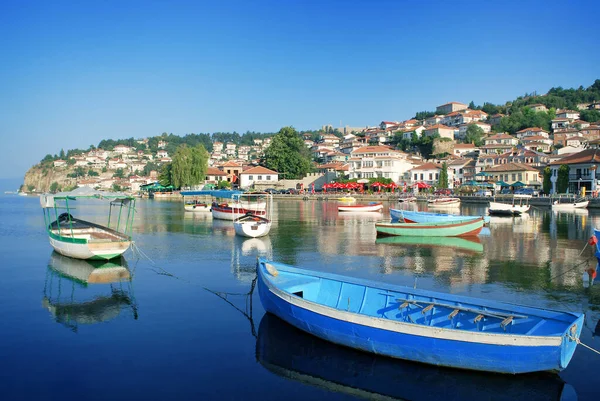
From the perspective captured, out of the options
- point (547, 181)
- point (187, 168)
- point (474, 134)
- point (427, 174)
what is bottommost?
point (547, 181)

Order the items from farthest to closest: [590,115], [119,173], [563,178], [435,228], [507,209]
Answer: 1. [119,173]
2. [590,115]
3. [563,178]
4. [507,209]
5. [435,228]

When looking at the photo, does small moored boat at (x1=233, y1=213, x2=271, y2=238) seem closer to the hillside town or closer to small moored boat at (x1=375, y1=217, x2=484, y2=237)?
small moored boat at (x1=375, y1=217, x2=484, y2=237)

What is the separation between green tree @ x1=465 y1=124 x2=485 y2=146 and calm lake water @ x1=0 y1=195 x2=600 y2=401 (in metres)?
88.7

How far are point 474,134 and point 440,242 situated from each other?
3631 inches

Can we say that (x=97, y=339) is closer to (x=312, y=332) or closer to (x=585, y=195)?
(x=312, y=332)

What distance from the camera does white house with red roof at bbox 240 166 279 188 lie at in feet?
288

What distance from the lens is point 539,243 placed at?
27.7 metres

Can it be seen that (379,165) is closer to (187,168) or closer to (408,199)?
(408,199)

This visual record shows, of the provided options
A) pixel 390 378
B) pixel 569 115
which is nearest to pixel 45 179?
pixel 569 115

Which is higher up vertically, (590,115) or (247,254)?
(590,115)

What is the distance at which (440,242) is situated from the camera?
2841 cm

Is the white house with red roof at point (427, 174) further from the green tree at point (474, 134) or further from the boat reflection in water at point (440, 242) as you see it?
the boat reflection in water at point (440, 242)

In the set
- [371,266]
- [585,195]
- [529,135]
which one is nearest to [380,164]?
[585,195]

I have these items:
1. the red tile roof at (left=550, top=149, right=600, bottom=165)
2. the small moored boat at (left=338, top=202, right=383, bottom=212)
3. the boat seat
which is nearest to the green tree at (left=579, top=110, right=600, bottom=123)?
the red tile roof at (left=550, top=149, right=600, bottom=165)
